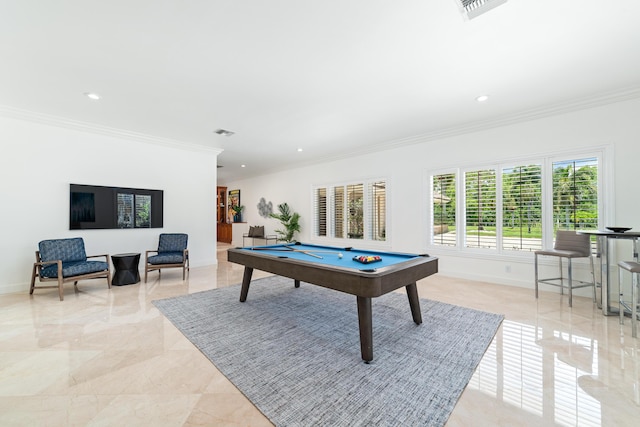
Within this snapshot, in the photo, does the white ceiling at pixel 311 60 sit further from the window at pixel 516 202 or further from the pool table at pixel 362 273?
the pool table at pixel 362 273

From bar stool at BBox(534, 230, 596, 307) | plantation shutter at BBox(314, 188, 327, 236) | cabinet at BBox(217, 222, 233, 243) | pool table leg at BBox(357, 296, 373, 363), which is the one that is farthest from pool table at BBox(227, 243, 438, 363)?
cabinet at BBox(217, 222, 233, 243)

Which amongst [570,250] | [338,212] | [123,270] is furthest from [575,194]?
[123,270]

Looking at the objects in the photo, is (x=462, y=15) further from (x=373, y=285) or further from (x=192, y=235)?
(x=192, y=235)

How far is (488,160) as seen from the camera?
4.69 m

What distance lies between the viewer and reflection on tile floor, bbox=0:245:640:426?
1650mm

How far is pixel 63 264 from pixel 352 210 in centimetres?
552

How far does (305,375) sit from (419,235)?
4.13m

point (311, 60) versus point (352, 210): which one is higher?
point (311, 60)

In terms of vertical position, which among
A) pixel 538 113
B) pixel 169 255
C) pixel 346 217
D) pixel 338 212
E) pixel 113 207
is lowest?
pixel 169 255

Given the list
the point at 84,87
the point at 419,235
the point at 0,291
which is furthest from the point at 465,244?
the point at 0,291

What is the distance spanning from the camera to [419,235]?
18.1 ft

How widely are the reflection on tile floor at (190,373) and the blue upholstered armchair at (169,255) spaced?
4.72 ft

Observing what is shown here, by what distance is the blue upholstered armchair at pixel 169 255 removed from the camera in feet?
16.2

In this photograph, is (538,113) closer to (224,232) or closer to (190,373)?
(190,373)
